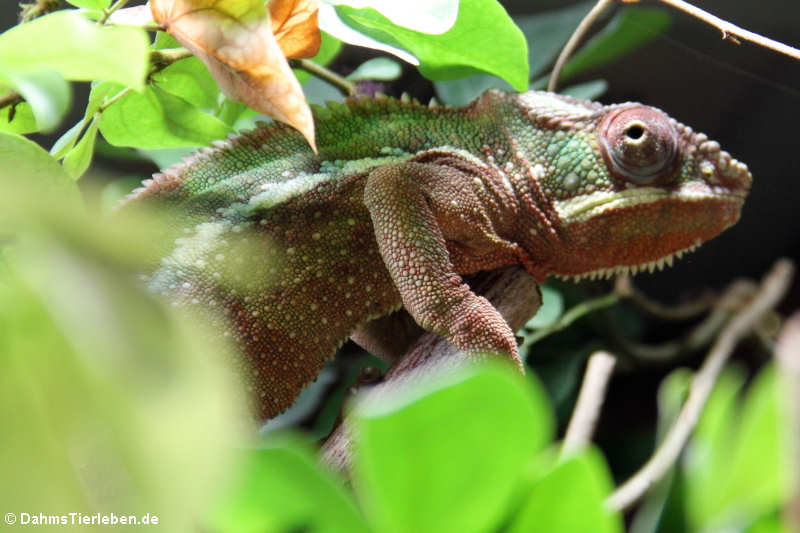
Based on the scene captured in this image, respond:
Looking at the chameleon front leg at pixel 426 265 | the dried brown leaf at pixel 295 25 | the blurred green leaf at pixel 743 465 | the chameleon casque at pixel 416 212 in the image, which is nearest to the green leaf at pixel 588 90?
the chameleon casque at pixel 416 212

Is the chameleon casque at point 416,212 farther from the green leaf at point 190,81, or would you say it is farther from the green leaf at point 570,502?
the green leaf at point 570,502

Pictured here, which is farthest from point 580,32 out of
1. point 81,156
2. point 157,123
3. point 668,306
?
point 668,306

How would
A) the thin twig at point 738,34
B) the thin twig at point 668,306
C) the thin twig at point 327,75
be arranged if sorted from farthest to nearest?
the thin twig at point 668,306 < the thin twig at point 327,75 < the thin twig at point 738,34

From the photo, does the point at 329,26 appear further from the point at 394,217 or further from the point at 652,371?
the point at 652,371

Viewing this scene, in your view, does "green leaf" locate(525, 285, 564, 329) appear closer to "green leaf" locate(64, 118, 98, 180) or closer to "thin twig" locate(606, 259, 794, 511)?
"thin twig" locate(606, 259, 794, 511)

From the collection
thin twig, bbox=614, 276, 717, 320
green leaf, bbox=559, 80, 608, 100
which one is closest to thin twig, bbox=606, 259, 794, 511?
thin twig, bbox=614, 276, 717, 320

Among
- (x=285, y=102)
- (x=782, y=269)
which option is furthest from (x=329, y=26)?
(x=782, y=269)
